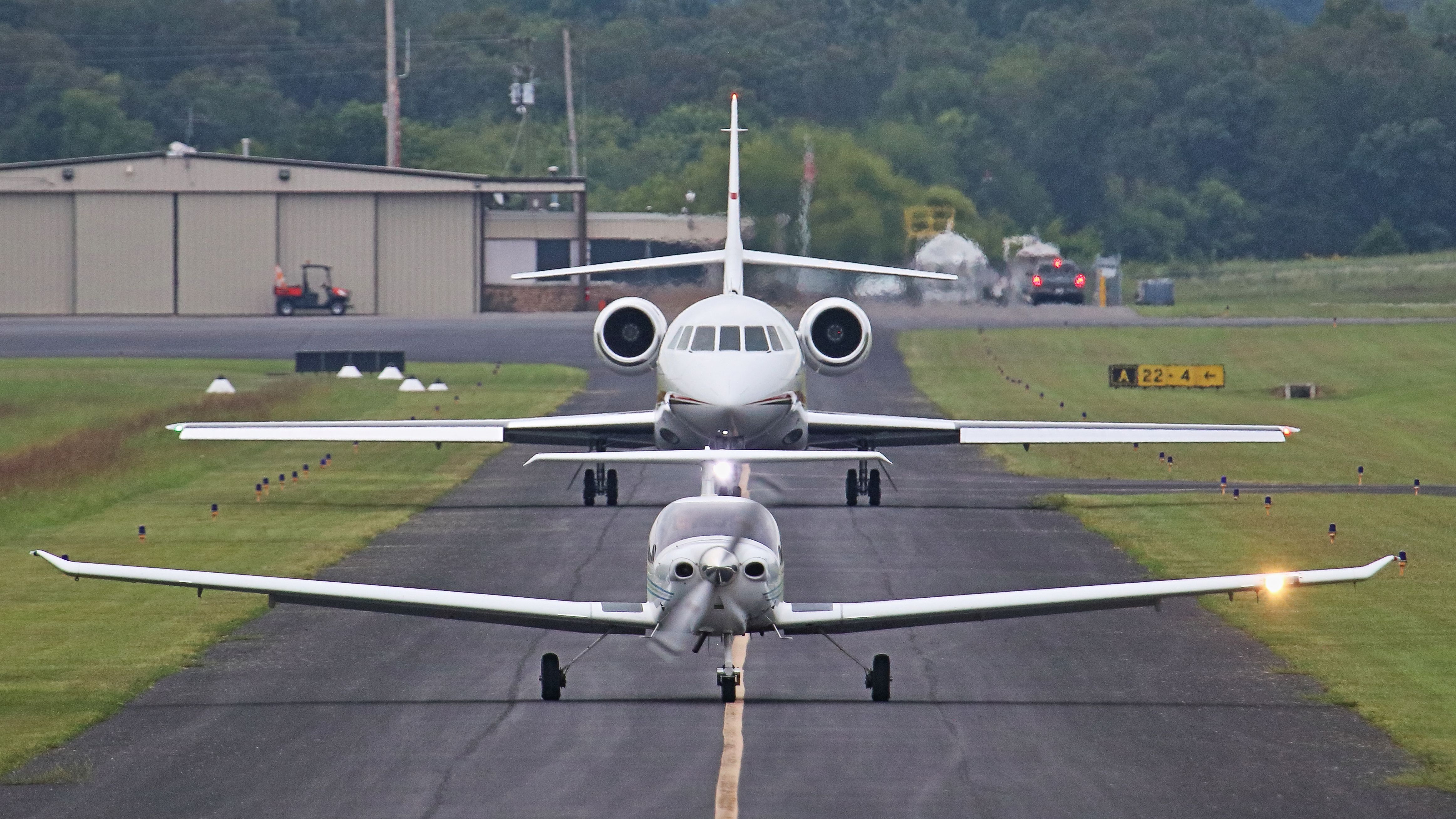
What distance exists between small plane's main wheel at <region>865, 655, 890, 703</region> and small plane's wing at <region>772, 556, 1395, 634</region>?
0.79 metres

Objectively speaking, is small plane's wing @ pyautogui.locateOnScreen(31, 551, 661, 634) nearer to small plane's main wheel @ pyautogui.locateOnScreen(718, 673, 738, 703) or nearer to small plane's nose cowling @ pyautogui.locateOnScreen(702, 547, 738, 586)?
small plane's nose cowling @ pyautogui.locateOnScreen(702, 547, 738, 586)

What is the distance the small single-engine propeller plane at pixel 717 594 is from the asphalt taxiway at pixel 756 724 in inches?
32.3

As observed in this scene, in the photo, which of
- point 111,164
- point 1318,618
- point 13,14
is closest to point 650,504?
point 1318,618

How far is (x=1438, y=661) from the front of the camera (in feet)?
60.7

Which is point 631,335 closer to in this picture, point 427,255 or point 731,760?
point 731,760

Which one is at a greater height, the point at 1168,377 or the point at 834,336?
the point at 834,336

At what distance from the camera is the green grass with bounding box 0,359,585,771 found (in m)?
18.3

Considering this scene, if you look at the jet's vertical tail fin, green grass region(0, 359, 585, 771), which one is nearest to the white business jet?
the jet's vertical tail fin

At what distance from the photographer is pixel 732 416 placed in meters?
27.8

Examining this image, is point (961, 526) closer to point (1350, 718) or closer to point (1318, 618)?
point (1318, 618)

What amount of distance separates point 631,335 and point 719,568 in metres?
16.4

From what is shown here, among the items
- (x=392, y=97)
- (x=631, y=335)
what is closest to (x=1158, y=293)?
(x=392, y=97)

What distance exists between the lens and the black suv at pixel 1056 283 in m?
88.4

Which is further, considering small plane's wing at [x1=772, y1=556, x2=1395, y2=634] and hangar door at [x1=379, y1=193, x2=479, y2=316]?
hangar door at [x1=379, y1=193, x2=479, y2=316]
